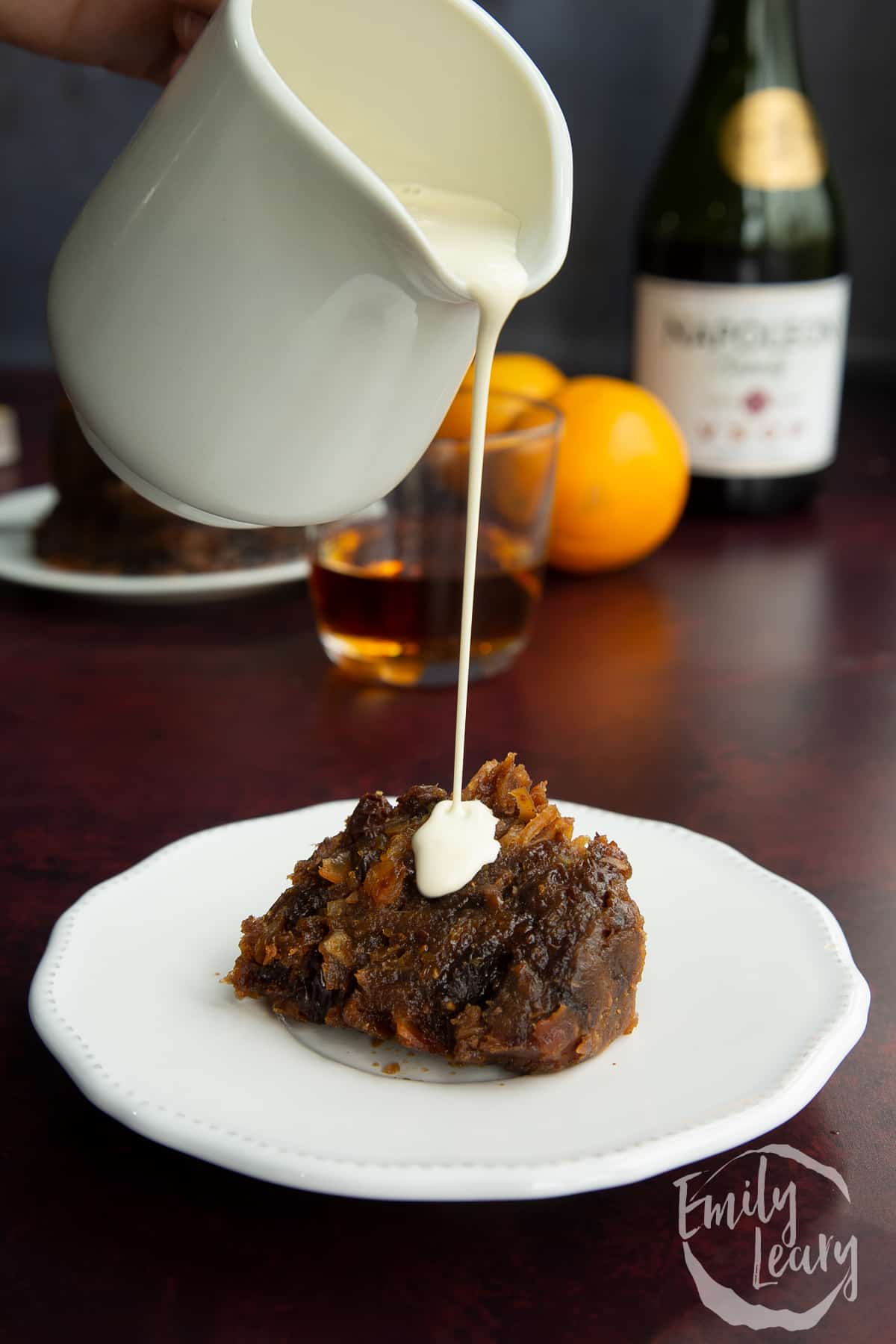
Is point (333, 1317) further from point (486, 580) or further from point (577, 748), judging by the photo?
point (486, 580)

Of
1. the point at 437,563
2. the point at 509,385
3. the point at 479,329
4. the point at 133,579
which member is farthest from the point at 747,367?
the point at 479,329

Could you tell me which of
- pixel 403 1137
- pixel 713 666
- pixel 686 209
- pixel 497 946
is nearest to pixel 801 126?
pixel 686 209

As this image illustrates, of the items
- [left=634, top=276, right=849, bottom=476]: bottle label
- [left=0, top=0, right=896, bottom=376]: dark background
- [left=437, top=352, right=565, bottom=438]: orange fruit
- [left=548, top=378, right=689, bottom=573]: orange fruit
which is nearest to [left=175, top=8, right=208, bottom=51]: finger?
[left=437, top=352, right=565, bottom=438]: orange fruit

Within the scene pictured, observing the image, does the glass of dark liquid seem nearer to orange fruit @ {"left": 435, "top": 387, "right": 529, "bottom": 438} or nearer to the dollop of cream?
orange fruit @ {"left": 435, "top": 387, "right": 529, "bottom": 438}

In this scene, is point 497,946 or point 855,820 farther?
point 855,820

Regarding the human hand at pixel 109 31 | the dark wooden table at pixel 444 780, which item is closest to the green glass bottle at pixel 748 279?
the dark wooden table at pixel 444 780

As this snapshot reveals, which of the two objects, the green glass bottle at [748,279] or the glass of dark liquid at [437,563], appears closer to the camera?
the glass of dark liquid at [437,563]

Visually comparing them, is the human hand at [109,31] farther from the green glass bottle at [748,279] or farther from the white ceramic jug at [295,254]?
the green glass bottle at [748,279]
